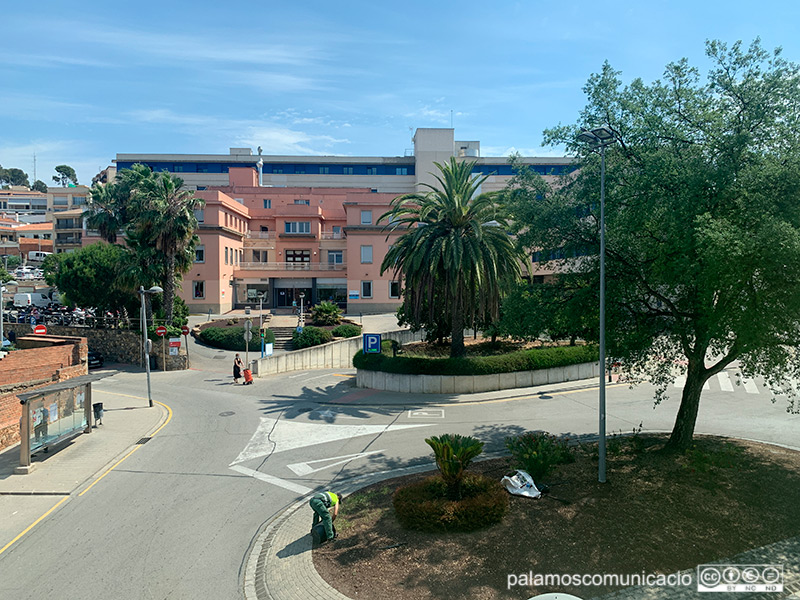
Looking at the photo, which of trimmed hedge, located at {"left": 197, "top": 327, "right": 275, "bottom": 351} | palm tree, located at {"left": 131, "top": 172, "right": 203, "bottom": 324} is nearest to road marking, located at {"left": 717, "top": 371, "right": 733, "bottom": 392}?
trimmed hedge, located at {"left": 197, "top": 327, "right": 275, "bottom": 351}

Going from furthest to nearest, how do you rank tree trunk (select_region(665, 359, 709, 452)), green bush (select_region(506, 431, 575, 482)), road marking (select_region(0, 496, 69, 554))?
tree trunk (select_region(665, 359, 709, 452)), green bush (select_region(506, 431, 575, 482)), road marking (select_region(0, 496, 69, 554))

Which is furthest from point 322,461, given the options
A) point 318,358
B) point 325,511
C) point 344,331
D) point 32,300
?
point 32,300

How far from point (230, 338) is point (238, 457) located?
23.3 metres

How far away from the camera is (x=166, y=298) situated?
35000mm

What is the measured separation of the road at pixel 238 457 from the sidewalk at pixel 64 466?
535mm

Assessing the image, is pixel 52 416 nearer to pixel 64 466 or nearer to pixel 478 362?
pixel 64 466

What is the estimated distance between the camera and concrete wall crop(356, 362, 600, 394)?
2312 cm

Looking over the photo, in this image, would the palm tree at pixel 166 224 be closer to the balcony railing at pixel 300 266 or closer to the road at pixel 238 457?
the road at pixel 238 457

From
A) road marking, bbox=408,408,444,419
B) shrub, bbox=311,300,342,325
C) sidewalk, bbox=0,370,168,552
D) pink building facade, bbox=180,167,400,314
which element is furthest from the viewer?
pink building facade, bbox=180,167,400,314

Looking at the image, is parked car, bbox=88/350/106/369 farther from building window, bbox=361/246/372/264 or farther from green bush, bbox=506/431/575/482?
green bush, bbox=506/431/575/482

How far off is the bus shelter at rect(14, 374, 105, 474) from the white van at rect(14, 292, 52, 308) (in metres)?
44.6

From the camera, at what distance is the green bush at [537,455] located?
11250 mm

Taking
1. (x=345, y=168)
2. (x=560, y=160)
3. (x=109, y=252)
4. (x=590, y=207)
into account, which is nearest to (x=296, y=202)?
(x=345, y=168)

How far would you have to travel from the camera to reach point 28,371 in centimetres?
2250
